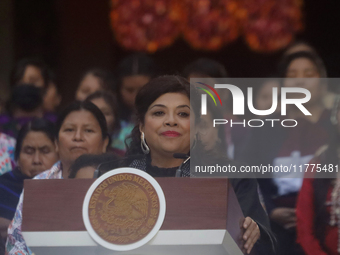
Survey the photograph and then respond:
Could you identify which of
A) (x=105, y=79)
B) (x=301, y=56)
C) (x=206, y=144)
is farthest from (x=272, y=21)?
(x=206, y=144)

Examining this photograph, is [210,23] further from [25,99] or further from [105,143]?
[105,143]

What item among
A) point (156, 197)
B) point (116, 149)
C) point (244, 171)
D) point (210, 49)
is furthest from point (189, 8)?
point (156, 197)

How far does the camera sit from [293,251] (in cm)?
269

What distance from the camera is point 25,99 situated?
3391 mm

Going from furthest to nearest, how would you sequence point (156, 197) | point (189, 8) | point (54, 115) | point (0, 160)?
point (189, 8) < point (54, 115) < point (0, 160) < point (156, 197)

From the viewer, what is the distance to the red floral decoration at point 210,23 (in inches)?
170

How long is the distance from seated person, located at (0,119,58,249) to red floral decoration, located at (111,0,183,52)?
62.5 inches

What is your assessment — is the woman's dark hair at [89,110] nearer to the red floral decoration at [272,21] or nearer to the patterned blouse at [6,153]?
the patterned blouse at [6,153]

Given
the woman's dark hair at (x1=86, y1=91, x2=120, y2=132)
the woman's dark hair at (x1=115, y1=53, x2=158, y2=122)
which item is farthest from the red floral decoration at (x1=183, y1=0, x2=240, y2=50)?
the woman's dark hair at (x1=86, y1=91, x2=120, y2=132)

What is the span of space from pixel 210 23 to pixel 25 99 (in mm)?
1646

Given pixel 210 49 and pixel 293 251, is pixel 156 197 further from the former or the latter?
pixel 210 49

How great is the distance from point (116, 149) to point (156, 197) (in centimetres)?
101

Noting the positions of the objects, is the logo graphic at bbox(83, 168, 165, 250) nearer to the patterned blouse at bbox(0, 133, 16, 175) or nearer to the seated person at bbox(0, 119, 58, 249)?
the seated person at bbox(0, 119, 58, 249)

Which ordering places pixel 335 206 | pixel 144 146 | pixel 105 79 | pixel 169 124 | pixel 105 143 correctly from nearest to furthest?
1. pixel 169 124
2. pixel 144 146
3. pixel 335 206
4. pixel 105 143
5. pixel 105 79
